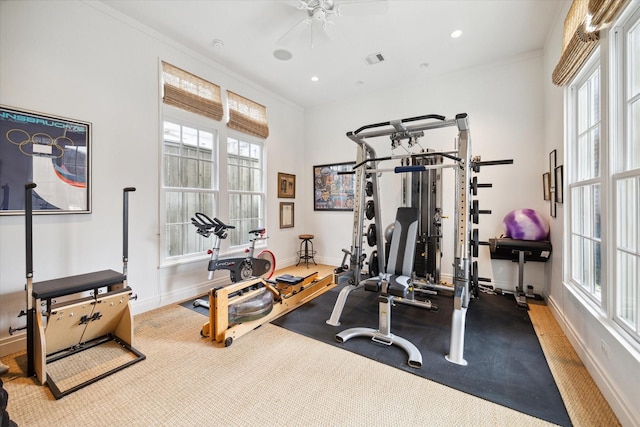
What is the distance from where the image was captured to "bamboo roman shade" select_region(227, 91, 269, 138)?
4.27 meters

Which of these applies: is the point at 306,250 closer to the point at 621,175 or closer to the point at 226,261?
the point at 226,261

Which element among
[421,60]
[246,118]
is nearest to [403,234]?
[421,60]

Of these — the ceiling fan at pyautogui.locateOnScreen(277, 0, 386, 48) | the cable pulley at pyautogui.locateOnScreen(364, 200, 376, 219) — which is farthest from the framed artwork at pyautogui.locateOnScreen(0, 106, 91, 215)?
the cable pulley at pyautogui.locateOnScreen(364, 200, 376, 219)

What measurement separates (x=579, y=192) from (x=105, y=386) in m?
4.45

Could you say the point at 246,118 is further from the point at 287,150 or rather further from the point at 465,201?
the point at 465,201

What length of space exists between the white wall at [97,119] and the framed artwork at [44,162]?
83 mm

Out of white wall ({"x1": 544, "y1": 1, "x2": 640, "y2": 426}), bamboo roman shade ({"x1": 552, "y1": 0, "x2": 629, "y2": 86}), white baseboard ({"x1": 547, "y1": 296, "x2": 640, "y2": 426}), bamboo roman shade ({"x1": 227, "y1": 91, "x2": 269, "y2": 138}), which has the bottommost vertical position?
white baseboard ({"x1": 547, "y1": 296, "x2": 640, "y2": 426})

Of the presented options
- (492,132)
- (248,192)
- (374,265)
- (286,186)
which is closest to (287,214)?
(286,186)

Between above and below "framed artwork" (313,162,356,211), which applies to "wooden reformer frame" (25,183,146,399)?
below

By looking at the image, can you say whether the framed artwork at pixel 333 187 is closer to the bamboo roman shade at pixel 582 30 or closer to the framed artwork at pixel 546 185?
the framed artwork at pixel 546 185

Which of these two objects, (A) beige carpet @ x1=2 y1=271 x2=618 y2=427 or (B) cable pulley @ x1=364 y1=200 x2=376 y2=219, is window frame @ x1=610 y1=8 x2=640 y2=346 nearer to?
(A) beige carpet @ x1=2 y1=271 x2=618 y2=427

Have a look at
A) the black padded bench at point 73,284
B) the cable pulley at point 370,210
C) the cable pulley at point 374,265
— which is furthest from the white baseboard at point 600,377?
the black padded bench at point 73,284

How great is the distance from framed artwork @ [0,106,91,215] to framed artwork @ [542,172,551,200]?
5.34m

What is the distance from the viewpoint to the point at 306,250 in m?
5.51
